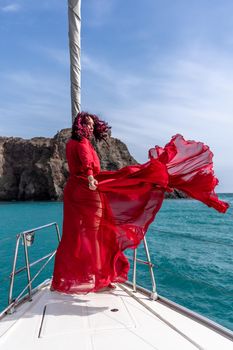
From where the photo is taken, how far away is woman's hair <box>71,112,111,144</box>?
3545 millimetres

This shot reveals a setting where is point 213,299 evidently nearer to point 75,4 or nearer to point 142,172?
point 142,172

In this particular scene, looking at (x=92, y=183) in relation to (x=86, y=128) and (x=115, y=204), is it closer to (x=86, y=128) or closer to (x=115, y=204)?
(x=115, y=204)

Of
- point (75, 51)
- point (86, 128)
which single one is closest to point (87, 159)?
point (86, 128)

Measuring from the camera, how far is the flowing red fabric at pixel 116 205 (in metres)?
3.23

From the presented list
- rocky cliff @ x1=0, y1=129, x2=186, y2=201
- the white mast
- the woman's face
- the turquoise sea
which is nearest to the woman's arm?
the woman's face

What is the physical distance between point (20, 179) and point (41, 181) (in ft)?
17.5

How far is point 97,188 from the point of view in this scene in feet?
10.9

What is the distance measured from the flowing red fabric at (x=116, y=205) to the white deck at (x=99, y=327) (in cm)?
23

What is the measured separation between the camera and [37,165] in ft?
216

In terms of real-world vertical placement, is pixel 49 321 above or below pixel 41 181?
below

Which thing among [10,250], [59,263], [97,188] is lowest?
[10,250]

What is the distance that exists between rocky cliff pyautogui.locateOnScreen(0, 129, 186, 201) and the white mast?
195ft

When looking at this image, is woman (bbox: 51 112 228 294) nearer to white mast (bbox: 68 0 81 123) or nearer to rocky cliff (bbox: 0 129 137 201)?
white mast (bbox: 68 0 81 123)

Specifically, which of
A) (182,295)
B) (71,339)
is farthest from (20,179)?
(71,339)
